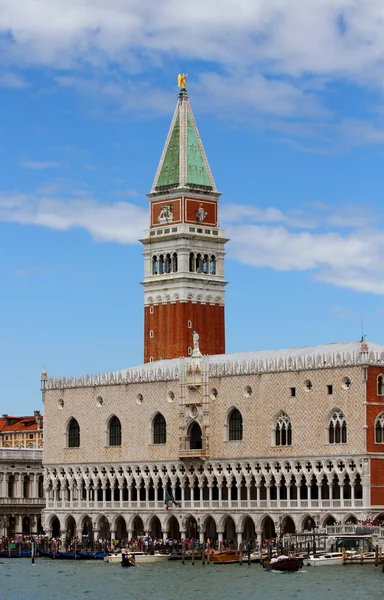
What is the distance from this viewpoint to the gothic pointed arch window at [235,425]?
116 m

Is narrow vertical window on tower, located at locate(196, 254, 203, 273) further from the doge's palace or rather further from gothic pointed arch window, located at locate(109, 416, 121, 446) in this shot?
gothic pointed arch window, located at locate(109, 416, 121, 446)

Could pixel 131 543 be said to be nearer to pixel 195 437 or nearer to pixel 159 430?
pixel 159 430

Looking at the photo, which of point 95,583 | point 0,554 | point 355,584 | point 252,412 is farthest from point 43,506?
point 355,584

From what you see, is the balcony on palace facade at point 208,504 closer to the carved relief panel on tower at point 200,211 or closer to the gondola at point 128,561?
the gondola at point 128,561

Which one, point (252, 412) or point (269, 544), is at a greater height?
point (252, 412)

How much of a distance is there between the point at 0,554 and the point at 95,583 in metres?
26.4

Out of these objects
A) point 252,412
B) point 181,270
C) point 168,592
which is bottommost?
point 168,592

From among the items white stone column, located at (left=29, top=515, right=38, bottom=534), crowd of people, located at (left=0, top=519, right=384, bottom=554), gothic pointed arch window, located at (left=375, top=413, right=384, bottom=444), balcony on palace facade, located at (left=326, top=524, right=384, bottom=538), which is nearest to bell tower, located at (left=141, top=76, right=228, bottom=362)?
white stone column, located at (left=29, top=515, right=38, bottom=534)

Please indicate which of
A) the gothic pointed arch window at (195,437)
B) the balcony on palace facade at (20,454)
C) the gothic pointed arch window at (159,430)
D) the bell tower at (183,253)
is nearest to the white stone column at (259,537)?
the gothic pointed arch window at (195,437)

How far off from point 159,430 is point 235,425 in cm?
742

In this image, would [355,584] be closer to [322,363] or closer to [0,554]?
[322,363]

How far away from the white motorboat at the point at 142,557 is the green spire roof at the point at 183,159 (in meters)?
35.9

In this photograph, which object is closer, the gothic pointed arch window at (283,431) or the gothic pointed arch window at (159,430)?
the gothic pointed arch window at (283,431)

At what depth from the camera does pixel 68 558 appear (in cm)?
11712
